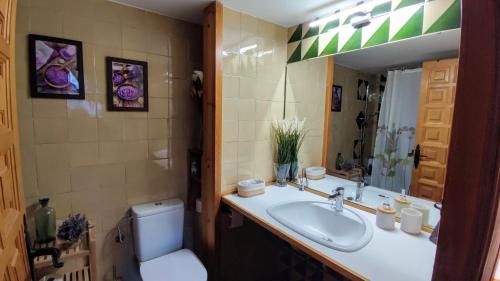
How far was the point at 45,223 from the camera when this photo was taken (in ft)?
4.26

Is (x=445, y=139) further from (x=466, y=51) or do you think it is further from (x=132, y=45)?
(x=132, y=45)

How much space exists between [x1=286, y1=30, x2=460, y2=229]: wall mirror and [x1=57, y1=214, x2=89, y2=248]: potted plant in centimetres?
149

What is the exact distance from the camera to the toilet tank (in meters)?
1.57

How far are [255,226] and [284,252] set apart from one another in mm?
424

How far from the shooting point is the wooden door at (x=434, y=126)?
3.56ft

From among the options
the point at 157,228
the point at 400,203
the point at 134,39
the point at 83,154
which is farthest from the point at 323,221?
the point at 134,39

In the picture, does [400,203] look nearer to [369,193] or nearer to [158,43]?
[369,193]

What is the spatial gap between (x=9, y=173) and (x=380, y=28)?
175 centimetres

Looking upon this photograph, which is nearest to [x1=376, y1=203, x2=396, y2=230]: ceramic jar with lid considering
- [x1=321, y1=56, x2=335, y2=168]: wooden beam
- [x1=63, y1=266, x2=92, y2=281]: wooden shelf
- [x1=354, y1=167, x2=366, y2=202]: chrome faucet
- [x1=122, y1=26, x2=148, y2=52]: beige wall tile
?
[x1=354, y1=167, x2=366, y2=202]: chrome faucet

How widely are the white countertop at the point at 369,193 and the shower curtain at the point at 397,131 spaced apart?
4cm

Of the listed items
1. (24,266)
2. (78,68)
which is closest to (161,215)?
(24,266)

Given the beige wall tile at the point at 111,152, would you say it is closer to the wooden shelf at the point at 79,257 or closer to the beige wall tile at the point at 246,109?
the wooden shelf at the point at 79,257

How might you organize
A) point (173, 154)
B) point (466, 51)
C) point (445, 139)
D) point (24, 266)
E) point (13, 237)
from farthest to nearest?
point (173, 154), point (445, 139), point (24, 266), point (13, 237), point (466, 51)

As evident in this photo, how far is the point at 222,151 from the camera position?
1570 mm
